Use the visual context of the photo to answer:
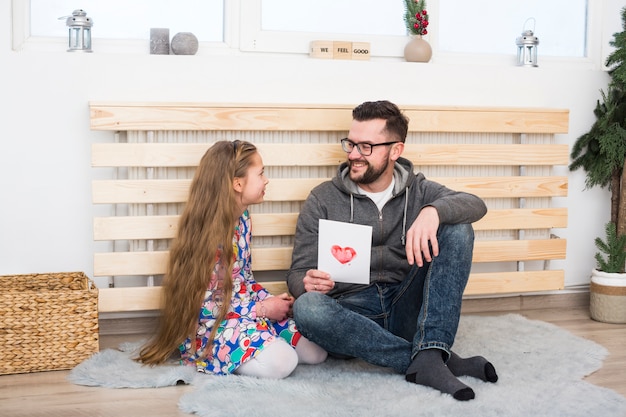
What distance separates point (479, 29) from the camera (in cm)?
302

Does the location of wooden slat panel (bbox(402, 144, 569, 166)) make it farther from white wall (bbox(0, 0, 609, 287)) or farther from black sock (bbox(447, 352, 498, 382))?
black sock (bbox(447, 352, 498, 382))

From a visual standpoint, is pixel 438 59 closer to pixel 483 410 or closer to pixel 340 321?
pixel 340 321

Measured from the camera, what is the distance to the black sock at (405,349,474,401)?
1887mm

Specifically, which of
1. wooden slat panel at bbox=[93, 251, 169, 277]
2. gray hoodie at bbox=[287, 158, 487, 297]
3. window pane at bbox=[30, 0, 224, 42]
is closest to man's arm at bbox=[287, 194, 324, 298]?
gray hoodie at bbox=[287, 158, 487, 297]

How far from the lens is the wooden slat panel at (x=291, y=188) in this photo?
2428mm

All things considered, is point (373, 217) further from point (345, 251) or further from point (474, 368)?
point (474, 368)

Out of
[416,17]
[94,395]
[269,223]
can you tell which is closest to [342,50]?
[416,17]

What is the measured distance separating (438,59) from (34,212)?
1575 mm

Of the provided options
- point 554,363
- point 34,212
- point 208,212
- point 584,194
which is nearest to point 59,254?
point 34,212

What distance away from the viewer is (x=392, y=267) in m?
2.29

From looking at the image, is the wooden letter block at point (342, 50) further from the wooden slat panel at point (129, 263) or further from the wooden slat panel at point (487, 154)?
the wooden slat panel at point (129, 263)

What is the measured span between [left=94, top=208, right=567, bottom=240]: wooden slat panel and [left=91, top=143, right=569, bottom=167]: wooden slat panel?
17 centimetres

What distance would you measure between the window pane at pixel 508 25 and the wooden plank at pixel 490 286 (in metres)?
0.89

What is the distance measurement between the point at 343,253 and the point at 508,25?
1.44m
